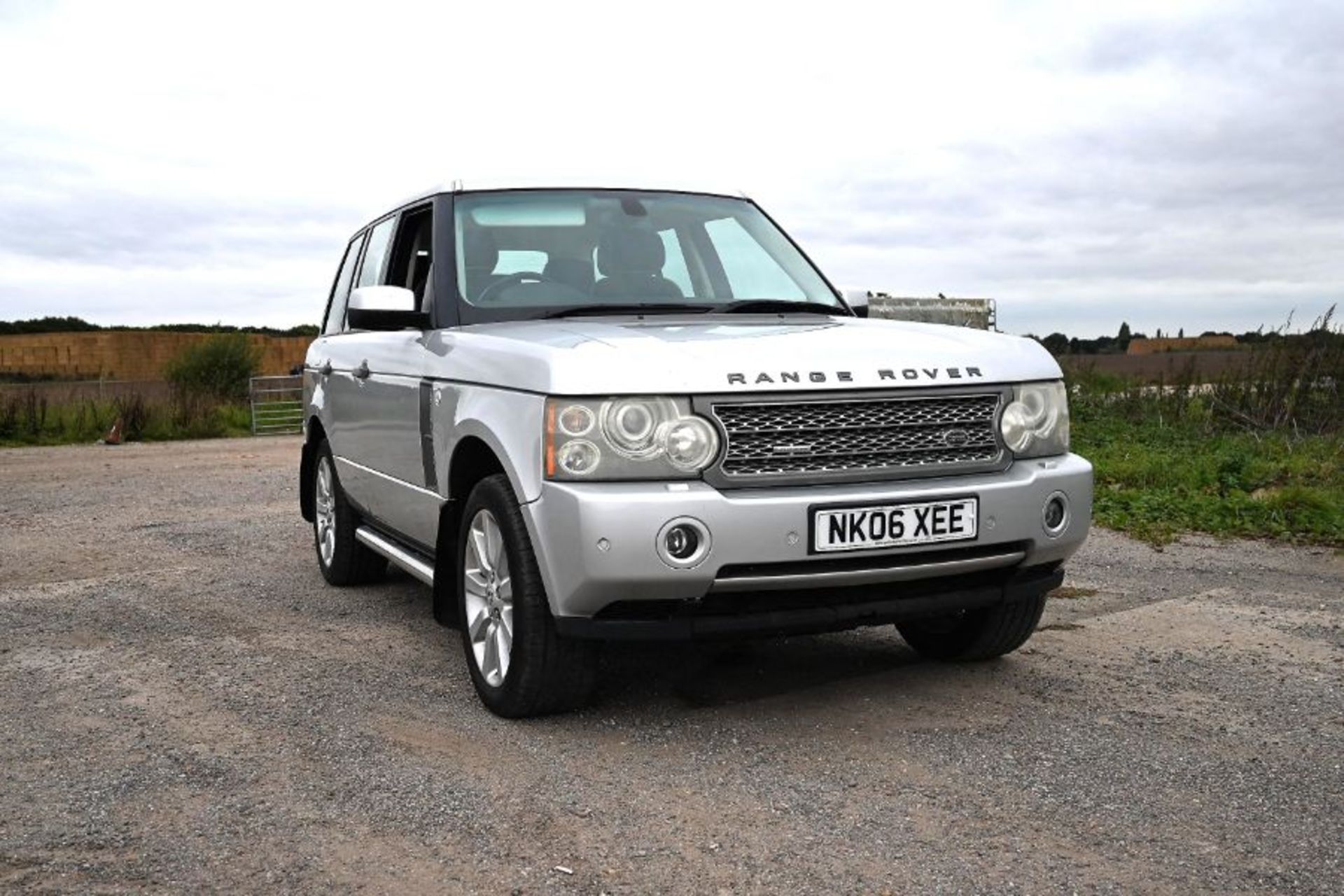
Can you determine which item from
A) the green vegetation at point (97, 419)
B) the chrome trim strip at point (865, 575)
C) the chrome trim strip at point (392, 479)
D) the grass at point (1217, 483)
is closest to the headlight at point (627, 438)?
the chrome trim strip at point (865, 575)

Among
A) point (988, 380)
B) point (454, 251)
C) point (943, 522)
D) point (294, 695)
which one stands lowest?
point (294, 695)

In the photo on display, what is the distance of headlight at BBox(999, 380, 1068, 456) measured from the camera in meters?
4.56

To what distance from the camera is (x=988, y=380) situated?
4496 millimetres

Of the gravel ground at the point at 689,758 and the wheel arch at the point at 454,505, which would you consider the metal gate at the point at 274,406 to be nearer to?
the gravel ground at the point at 689,758

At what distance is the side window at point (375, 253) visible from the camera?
6586mm

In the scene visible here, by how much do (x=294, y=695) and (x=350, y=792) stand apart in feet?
4.09

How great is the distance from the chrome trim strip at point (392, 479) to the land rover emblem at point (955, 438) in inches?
73.0

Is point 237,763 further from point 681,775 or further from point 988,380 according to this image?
point 988,380

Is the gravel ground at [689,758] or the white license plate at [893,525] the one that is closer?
the gravel ground at [689,758]

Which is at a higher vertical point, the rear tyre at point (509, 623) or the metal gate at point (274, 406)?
A: the rear tyre at point (509, 623)

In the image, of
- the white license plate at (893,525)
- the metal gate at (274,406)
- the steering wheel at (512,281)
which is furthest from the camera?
the metal gate at (274,406)

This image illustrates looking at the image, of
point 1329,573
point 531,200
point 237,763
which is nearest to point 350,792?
point 237,763

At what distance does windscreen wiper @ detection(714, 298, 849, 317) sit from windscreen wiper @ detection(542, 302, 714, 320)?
4.1 inches

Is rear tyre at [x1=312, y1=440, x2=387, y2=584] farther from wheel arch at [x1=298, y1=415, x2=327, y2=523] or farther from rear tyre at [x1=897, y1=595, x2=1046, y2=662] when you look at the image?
rear tyre at [x1=897, y1=595, x2=1046, y2=662]
